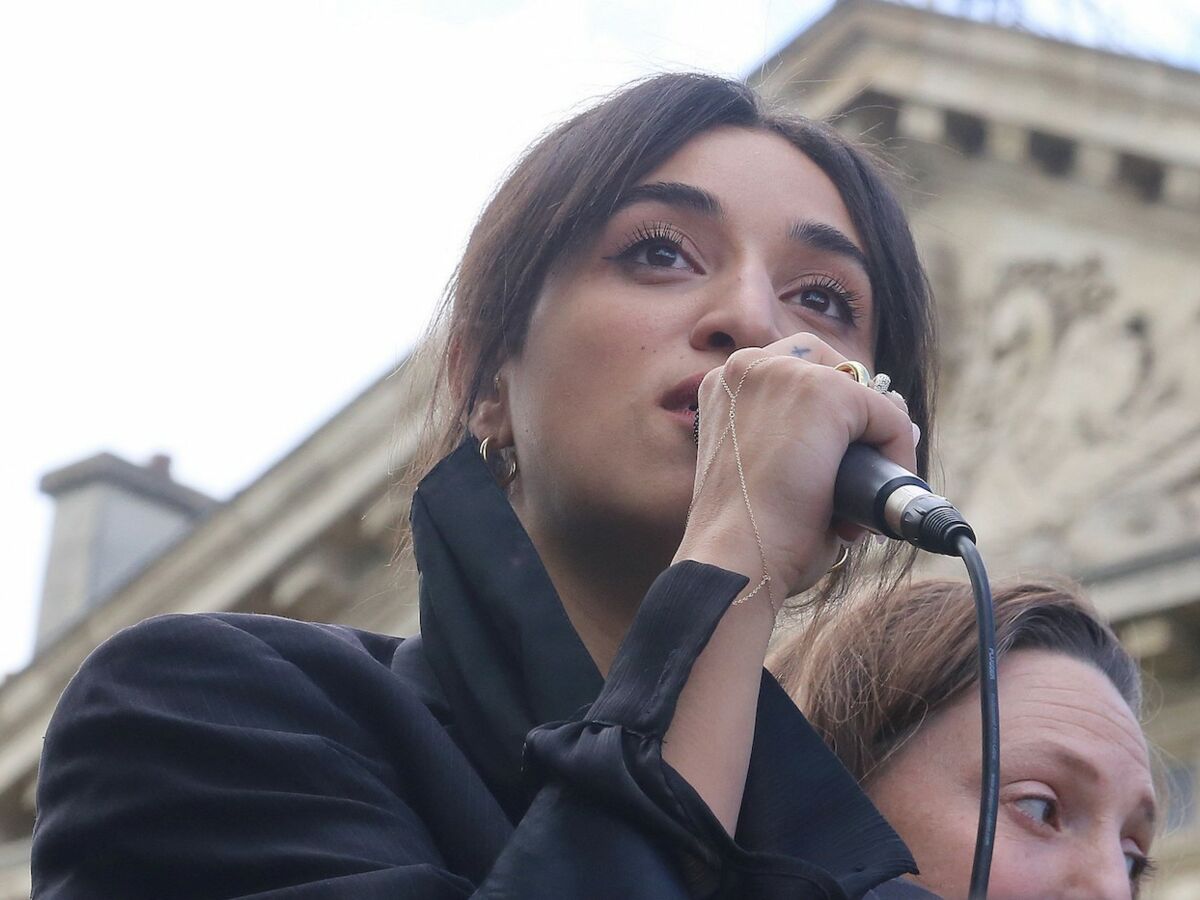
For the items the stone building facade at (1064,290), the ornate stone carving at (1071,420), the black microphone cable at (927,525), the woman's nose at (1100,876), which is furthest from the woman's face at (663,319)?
the ornate stone carving at (1071,420)

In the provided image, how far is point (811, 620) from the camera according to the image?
3.21 metres

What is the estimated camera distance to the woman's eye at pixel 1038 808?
2.82 m

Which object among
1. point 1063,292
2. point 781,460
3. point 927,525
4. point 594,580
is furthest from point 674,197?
point 1063,292

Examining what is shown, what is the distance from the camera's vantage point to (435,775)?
2250 millimetres

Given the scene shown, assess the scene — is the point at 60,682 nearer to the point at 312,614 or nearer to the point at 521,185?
the point at 312,614

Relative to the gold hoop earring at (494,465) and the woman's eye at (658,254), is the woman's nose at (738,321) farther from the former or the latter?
the gold hoop earring at (494,465)

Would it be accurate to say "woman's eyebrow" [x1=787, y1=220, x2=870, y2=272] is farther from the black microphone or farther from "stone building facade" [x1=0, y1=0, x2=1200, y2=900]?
"stone building facade" [x1=0, y1=0, x2=1200, y2=900]

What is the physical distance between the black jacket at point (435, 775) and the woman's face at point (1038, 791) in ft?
2.05

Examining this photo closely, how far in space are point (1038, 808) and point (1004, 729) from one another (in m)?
0.13

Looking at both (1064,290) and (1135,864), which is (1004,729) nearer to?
(1135,864)

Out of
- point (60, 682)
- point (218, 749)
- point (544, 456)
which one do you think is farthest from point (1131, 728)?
point (60, 682)

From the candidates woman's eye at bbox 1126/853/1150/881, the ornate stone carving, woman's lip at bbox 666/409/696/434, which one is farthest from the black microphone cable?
the ornate stone carving

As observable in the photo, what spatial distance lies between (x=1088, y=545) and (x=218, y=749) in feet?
29.6

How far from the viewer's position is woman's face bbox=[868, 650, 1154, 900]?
9.05ft
